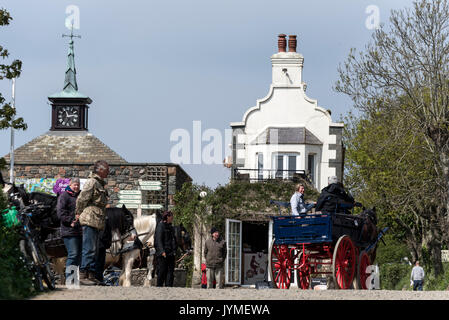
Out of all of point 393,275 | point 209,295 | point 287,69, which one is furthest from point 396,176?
point 209,295

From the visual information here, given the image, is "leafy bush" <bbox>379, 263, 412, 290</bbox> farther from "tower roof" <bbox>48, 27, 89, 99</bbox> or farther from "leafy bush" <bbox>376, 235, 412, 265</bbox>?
"tower roof" <bbox>48, 27, 89, 99</bbox>

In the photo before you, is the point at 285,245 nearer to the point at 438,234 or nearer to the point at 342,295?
the point at 342,295

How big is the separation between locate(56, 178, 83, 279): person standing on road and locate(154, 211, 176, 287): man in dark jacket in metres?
3.23

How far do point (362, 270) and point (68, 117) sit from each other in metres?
55.4

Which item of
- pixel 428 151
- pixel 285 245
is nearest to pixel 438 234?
pixel 428 151

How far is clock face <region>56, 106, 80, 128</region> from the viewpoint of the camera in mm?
69688

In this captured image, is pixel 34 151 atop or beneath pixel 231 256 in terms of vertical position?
atop

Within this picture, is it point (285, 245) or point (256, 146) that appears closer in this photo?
point (285, 245)

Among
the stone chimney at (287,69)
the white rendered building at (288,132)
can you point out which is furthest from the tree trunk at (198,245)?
the stone chimney at (287,69)

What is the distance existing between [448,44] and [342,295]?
64.4 ft

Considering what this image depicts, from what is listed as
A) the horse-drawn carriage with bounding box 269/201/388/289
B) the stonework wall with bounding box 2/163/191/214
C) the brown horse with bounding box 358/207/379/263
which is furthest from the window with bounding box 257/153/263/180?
the horse-drawn carriage with bounding box 269/201/388/289
